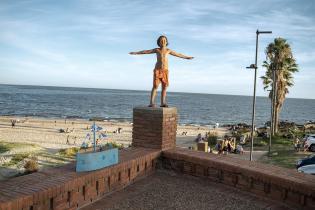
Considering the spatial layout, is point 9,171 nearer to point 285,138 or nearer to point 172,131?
point 172,131

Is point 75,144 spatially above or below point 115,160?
below

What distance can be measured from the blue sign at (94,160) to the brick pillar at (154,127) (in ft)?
5.19

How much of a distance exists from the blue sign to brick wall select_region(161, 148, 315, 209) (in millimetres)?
1706

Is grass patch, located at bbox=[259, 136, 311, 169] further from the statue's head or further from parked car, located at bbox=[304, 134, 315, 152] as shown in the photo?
the statue's head

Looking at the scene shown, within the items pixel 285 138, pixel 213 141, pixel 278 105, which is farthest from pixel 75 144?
pixel 278 105

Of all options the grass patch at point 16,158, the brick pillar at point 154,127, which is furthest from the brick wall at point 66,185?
the grass patch at point 16,158

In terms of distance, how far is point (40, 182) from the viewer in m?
4.35

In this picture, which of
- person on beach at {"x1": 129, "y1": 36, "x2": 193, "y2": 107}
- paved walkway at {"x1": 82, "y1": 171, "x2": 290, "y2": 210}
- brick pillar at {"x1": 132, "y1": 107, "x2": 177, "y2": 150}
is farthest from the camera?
person on beach at {"x1": 129, "y1": 36, "x2": 193, "y2": 107}

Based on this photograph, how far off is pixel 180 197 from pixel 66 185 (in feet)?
6.49

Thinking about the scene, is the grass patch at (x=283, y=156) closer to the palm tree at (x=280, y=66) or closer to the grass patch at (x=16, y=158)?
the palm tree at (x=280, y=66)

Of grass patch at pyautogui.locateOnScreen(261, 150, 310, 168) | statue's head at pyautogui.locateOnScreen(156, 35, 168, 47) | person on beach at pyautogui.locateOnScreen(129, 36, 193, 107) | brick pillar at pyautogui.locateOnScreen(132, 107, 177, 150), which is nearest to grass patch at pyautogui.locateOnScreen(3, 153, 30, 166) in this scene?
brick pillar at pyautogui.locateOnScreen(132, 107, 177, 150)

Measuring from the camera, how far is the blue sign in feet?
16.5

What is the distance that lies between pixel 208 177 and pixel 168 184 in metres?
0.79

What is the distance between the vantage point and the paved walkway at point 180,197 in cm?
514
